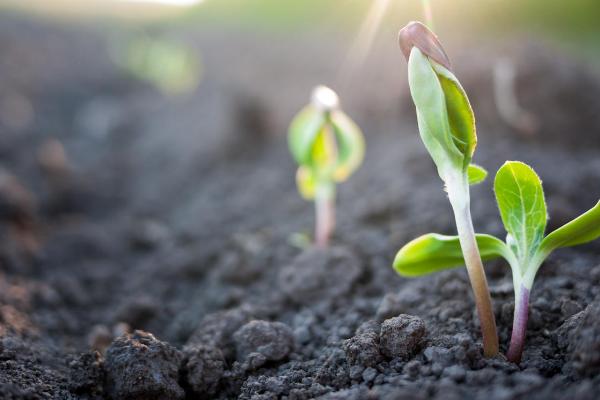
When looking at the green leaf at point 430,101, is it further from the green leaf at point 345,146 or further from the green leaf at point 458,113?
the green leaf at point 345,146

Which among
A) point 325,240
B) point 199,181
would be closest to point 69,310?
point 325,240

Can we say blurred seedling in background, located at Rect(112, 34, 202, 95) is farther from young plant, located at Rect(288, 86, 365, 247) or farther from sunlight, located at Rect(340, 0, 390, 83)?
young plant, located at Rect(288, 86, 365, 247)

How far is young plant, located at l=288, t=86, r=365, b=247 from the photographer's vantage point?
7.52 ft

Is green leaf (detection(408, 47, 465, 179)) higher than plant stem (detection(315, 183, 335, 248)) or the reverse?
the reverse

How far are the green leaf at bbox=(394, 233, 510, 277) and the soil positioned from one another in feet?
0.55

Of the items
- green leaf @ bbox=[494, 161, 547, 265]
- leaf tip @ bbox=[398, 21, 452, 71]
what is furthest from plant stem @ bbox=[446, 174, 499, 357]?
leaf tip @ bbox=[398, 21, 452, 71]

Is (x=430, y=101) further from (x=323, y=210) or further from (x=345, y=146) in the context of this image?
(x=323, y=210)

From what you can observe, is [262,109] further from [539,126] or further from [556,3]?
[556,3]

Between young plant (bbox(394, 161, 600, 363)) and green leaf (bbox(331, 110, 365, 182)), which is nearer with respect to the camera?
young plant (bbox(394, 161, 600, 363))

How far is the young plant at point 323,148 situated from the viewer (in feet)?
7.52

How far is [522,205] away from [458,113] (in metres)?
0.30

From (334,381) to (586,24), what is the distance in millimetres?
4486

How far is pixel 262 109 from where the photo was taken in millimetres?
4527

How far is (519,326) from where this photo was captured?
56.3 inches
